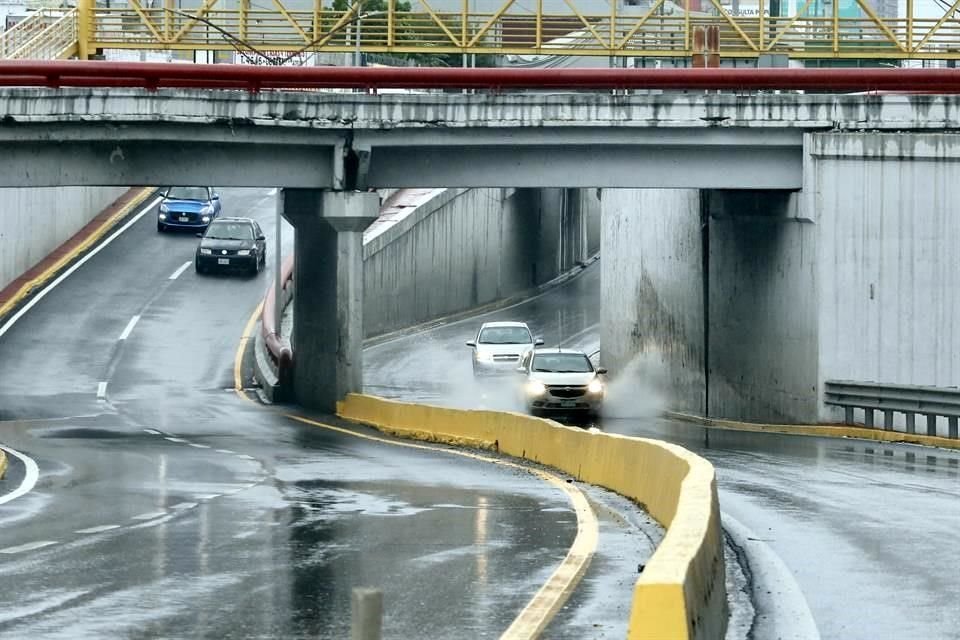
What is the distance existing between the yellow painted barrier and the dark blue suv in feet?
107

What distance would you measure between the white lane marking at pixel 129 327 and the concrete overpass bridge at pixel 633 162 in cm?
1778

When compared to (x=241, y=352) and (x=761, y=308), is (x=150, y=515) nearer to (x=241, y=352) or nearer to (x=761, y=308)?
(x=761, y=308)

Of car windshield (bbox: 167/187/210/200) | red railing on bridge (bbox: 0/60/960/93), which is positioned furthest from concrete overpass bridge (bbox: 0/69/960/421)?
car windshield (bbox: 167/187/210/200)

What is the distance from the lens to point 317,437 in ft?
101

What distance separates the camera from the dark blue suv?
67938 millimetres

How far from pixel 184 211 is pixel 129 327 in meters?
13.3

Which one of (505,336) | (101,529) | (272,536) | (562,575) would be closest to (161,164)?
(505,336)

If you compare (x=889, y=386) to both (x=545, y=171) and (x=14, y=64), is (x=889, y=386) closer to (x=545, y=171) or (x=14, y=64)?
(x=545, y=171)

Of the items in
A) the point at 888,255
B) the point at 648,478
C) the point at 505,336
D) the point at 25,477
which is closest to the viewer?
the point at 648,478

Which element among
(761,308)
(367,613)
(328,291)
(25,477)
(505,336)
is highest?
(328,291)

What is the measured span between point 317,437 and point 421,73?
8.35 metres

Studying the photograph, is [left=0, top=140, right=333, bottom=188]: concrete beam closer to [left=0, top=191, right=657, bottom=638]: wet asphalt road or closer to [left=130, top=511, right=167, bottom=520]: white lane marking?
[left=0, top=191, right=657, bottom=638]: wet asphalt road

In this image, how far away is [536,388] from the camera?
118 feet

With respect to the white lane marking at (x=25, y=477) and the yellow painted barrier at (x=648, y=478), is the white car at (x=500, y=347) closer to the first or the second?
the yellow painted barrier at (x=648, y=478)
